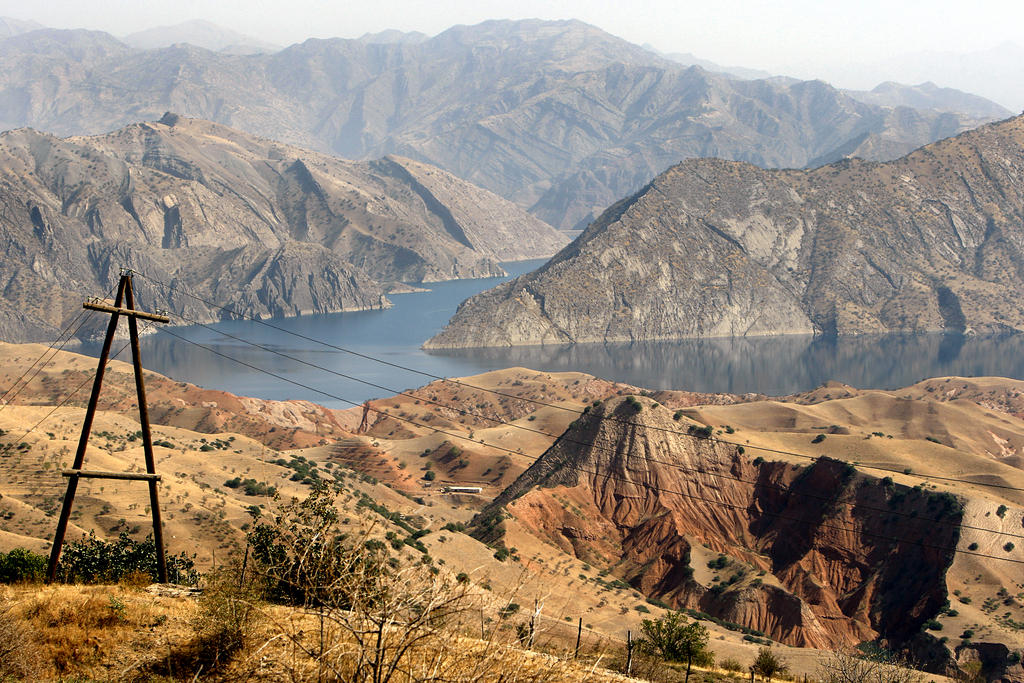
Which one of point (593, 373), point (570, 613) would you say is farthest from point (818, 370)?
point (570, 613)

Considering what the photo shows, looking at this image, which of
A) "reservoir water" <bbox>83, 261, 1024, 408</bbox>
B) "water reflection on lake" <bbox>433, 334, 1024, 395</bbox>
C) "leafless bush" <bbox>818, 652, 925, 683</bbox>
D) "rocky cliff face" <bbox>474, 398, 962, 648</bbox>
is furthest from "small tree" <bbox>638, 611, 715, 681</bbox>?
"water reflection on lake" <bbox>433, 334, 1024, 395</bbox>

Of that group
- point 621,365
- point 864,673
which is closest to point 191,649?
point 864,673

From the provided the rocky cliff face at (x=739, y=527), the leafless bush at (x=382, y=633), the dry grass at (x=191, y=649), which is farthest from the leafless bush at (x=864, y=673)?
the leafless bush at (x=382, y=633)

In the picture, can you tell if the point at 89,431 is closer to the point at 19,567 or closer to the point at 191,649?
the point at 19,567

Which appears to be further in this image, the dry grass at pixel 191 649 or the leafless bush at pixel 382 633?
the dry grass at pixel 191 649

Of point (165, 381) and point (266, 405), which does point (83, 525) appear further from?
point (165, 381)

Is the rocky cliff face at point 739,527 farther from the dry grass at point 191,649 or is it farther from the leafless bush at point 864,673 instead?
the dry grass at point 191,649

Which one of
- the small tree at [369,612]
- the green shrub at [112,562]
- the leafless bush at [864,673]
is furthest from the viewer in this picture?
the leafless bush at [864,673]

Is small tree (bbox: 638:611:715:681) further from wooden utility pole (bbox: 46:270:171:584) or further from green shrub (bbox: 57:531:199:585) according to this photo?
wooden utility pole (bbox: 46:270:171:584)
